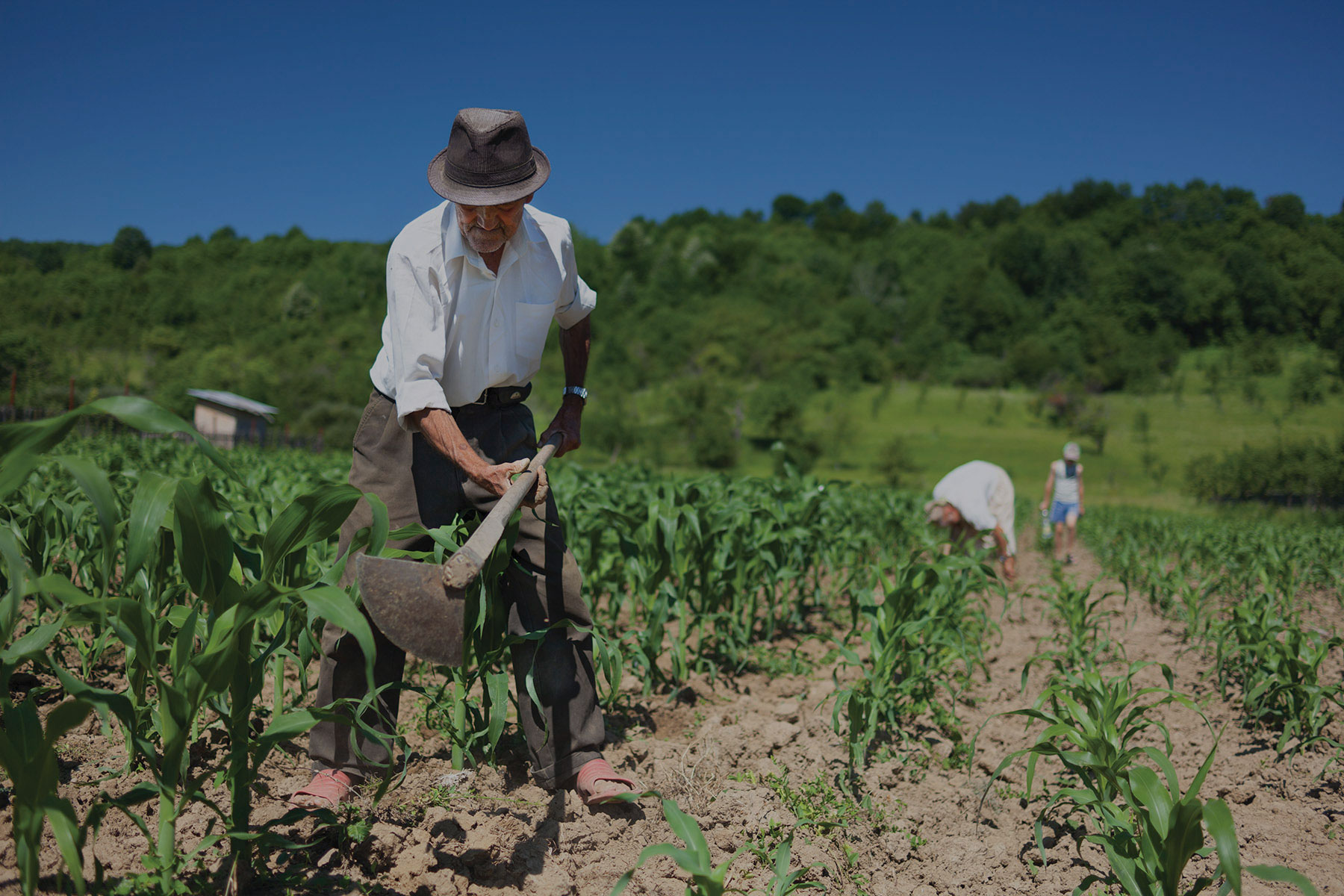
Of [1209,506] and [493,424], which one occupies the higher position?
[493,424]

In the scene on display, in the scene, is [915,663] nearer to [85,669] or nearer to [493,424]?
[493,424]

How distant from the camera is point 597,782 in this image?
7.34ft

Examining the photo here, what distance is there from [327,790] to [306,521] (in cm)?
91

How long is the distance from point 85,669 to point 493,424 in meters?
1.65

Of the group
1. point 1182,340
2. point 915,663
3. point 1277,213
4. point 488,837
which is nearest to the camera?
point 488,837

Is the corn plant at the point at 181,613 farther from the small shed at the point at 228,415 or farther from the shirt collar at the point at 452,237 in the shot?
the small shed at the point at 228,415

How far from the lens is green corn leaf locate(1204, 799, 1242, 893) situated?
1.32m

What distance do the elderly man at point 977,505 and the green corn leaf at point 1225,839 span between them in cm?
481

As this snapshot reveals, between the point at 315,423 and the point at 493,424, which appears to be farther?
the point at 315,423

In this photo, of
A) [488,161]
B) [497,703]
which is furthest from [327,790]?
[488,161]

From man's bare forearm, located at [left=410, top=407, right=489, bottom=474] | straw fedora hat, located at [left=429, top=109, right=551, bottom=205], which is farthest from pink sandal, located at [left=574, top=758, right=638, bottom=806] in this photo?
straw fedora hat, located at [left=429, top=109, right=551, bottom=205]

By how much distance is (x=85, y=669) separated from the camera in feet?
8.65

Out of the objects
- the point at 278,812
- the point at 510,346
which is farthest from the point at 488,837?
the point at 510,346

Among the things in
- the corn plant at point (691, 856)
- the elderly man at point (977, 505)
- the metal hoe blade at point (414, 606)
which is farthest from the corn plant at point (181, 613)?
the elderly man at point (977, 505)
